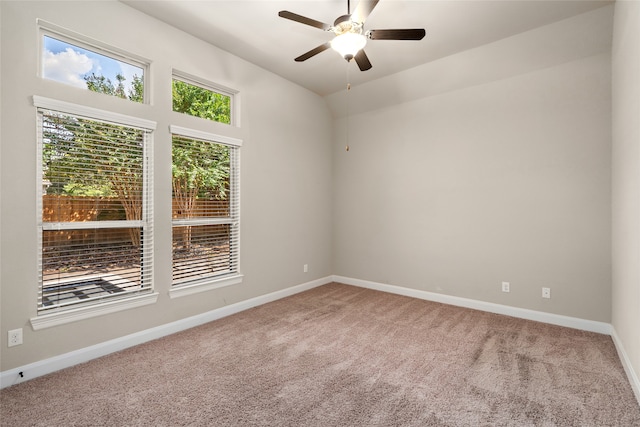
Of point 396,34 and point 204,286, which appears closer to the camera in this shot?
point 396,34

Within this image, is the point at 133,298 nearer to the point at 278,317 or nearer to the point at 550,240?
the point at 278,317

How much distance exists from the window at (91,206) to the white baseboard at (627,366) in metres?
3.94

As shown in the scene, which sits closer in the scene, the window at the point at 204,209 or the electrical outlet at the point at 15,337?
the electrical outlet at the point at 15,337

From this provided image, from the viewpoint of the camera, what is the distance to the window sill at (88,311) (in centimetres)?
238

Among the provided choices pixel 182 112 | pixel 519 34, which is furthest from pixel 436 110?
pixel 182 112

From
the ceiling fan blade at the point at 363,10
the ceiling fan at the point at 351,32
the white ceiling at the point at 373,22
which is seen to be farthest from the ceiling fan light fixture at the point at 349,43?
the white ceiling at the point at 373,22

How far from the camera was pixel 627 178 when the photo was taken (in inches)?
94.9

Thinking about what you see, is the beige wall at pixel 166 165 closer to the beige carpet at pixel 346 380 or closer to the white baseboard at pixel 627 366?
the beige carpet at pixel 346 380

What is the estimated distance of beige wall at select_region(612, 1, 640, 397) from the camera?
2135mm

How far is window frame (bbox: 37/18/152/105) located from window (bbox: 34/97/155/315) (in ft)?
1.10

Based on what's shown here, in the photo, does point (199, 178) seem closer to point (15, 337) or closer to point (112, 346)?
point (112, 346)

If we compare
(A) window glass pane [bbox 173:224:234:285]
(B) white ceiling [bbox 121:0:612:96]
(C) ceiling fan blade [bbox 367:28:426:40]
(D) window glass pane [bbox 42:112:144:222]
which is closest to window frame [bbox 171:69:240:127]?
(B) white ceiling [bbox 121:0:612:96]

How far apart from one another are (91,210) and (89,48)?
141cm

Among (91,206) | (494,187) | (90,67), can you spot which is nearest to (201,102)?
(90,67)
